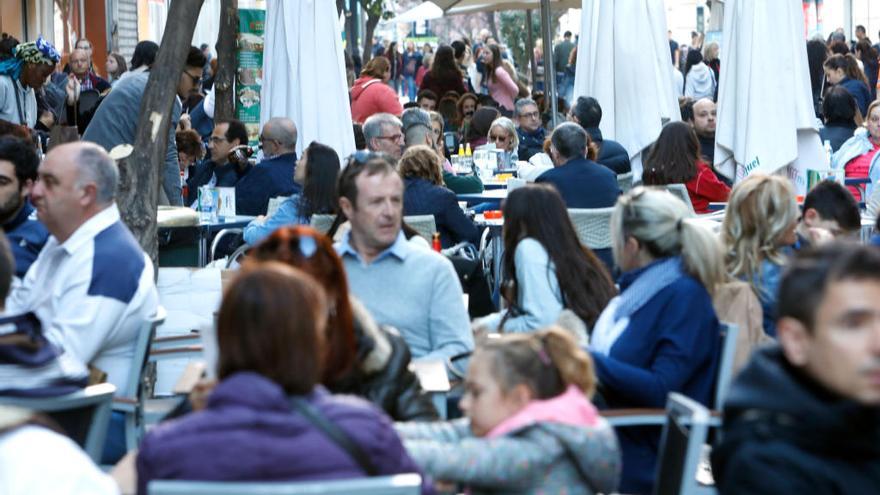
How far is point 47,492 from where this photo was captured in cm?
307

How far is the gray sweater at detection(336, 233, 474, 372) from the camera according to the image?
554 cm

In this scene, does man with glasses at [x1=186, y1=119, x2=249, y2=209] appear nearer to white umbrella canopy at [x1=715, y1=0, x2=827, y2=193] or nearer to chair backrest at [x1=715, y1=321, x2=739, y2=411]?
white umbrella canopy at [x1=715, y1=0, x2=827, y2=193]

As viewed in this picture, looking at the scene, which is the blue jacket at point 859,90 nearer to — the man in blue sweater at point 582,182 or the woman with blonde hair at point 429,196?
the man in blue sweater at point 582,182

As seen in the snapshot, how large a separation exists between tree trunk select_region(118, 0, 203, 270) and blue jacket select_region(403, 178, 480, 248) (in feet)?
4.64

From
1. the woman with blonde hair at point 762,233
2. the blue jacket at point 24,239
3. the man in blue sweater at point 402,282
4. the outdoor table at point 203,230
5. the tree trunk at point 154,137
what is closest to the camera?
the man in blue sweater at point 402,282

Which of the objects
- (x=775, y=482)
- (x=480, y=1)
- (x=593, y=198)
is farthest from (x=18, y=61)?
(x=775, y=482)

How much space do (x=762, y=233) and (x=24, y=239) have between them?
2737 millimetres

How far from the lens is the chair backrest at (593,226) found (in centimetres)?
895

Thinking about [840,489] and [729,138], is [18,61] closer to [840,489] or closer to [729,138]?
[729,138]

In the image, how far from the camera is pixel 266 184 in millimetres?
10680

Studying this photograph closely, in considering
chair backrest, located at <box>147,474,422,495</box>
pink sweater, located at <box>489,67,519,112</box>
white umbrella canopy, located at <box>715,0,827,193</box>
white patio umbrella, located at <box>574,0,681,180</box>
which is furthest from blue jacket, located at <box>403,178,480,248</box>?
pink sweater, located at <box>489,67,519,112</box>

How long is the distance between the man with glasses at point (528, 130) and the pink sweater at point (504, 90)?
19.8 feet

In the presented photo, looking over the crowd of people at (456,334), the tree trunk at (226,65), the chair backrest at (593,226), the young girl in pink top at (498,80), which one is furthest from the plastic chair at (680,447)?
the young girl in pink top at (498,80)

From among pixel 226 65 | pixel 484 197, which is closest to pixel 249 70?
pixel 226 65
